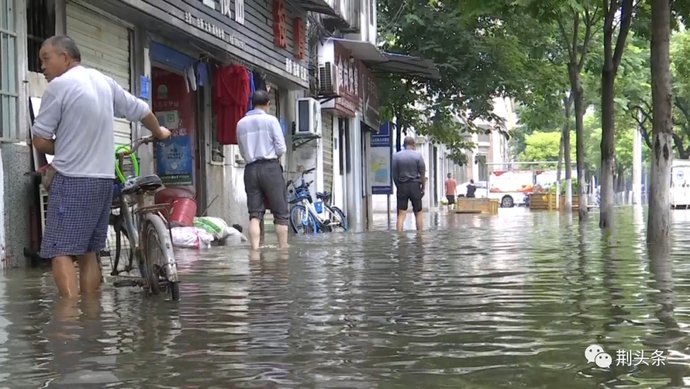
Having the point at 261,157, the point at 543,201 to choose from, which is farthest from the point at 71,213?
the point at 543,201

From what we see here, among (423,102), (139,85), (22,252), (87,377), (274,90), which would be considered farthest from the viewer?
(423,102)

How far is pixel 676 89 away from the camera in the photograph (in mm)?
39625

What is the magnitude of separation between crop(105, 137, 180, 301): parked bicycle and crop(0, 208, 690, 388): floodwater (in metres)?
0.16

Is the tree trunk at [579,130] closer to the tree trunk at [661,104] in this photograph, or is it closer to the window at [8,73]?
the tree trunk at [661,104]

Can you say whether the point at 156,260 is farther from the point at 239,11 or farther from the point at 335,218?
the point at 335,218

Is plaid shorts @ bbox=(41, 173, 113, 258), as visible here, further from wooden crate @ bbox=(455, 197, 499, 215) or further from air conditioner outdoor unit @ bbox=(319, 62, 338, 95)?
wooden crate @ bbox=(455, 197, 499, 215)

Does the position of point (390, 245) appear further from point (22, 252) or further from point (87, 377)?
point (87, 377)

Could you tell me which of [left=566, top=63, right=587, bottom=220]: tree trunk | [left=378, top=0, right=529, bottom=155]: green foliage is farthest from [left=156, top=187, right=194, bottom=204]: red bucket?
[left=378, top=0, right=529, bottom=155]: green foliage

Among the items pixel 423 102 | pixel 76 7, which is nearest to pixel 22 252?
pixel 76 7

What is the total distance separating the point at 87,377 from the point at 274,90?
46.1ft

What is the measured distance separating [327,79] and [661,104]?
1012cm

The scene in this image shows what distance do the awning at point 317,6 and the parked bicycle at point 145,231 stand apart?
1125 centimetres

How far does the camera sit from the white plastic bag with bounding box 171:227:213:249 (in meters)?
10.5

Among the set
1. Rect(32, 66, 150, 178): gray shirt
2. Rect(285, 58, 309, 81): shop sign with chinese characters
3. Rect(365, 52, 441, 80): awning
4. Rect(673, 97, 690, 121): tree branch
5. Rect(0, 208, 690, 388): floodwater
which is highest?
Rect(673, 97, 690, 121): tree branch
